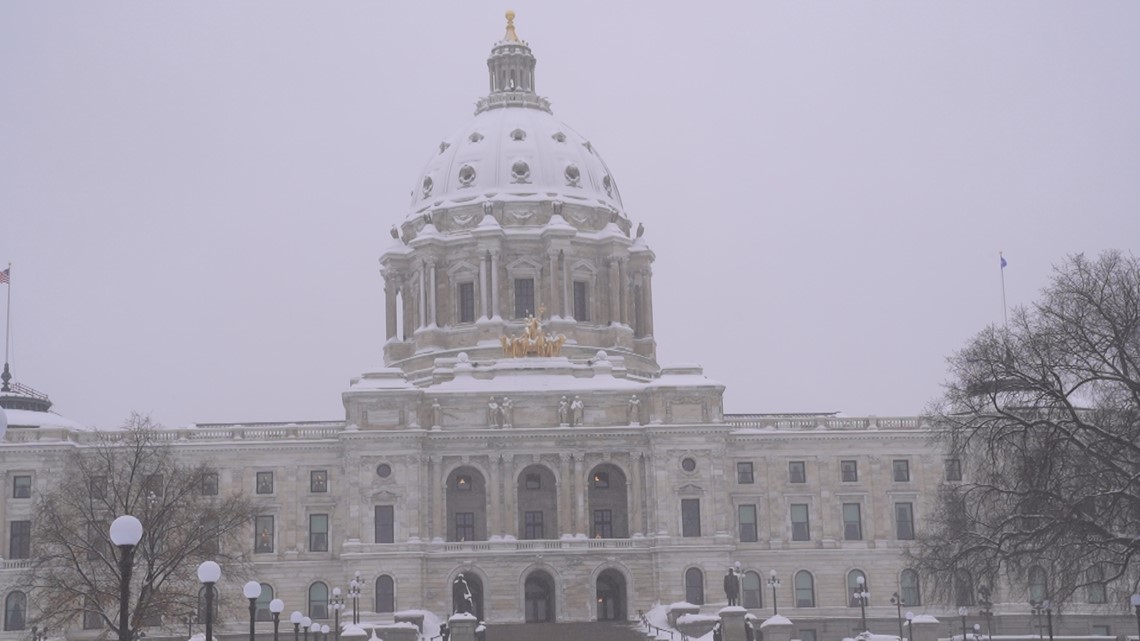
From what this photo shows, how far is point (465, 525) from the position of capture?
104438mm

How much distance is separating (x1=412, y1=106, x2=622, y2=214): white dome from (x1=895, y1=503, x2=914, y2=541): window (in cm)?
3326

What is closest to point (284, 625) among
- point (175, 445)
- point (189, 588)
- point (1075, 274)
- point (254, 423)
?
point (189, 588)

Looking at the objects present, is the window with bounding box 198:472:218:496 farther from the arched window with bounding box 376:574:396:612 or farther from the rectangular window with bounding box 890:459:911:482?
the rectangular window with bounding box 890:459:911:482

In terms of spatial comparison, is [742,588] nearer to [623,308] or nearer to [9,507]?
[623,308]

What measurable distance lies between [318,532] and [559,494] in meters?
15.7

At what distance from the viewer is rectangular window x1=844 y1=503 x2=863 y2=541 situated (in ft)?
349

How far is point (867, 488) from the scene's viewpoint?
10675 cm

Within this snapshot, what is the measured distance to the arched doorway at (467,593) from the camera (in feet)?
318

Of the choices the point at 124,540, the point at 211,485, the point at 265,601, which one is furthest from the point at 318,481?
the point at 124,540

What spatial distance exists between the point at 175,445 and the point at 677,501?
105 ft

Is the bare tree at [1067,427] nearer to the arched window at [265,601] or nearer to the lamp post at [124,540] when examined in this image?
the lamp post at [124,540]

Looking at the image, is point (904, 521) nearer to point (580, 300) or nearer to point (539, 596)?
point (539, 596)

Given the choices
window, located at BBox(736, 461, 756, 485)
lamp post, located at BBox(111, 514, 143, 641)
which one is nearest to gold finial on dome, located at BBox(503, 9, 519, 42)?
window, located at BBox(736, 461, 756, 485)

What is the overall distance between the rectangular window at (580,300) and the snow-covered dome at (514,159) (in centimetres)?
680
